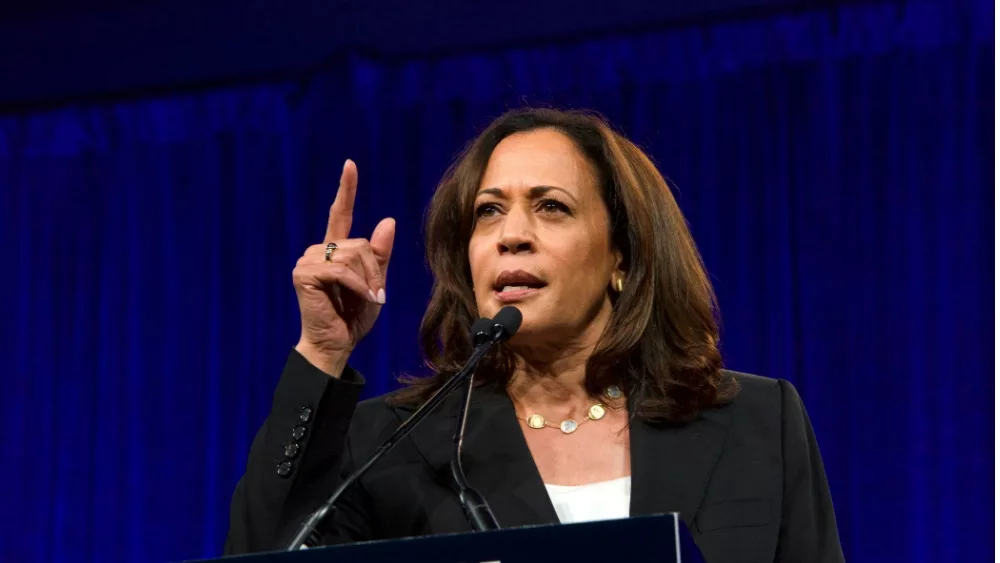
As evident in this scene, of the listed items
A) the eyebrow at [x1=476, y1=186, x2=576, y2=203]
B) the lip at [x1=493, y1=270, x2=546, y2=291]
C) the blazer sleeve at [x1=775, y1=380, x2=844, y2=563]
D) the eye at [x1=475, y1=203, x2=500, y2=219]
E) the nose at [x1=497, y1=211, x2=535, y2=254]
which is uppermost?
the eyebrow at [x1=476, y1=186, x2=576, y2=203]

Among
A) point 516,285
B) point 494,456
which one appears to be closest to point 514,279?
point 516,285

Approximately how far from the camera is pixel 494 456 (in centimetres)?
187

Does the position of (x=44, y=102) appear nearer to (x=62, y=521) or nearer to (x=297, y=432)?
(x=62, y=521)

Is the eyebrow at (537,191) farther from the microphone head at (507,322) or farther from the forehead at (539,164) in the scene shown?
the microphone head at (507,322)

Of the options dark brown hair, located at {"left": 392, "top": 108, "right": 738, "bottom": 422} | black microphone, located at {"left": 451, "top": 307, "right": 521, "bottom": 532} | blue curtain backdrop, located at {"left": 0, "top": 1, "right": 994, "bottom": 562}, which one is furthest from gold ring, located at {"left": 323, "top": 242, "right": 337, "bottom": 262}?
blue curtain backdrop, located at {"left": 0, "top": 1, "right": 994, "bottom": 562}

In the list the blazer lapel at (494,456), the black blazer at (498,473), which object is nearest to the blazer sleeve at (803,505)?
the black blazer at (498,473)

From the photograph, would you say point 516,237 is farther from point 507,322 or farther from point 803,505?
point 803,505

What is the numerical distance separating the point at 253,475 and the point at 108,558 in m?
3.06

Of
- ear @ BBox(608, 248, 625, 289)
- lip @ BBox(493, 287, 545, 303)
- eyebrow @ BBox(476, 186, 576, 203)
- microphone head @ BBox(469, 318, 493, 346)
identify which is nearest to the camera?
microphone head @ BBox(469, 318, 493, 346)

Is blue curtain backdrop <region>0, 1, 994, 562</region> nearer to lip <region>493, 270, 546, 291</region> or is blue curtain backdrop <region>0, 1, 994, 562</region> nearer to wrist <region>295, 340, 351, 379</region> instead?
lip <region>493, 270, 546, 291</region>

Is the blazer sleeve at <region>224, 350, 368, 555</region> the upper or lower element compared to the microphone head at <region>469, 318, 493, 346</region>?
lower

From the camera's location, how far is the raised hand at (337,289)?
1712 millimetres

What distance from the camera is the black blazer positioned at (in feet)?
5.55

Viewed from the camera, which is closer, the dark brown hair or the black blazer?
the black blazer
